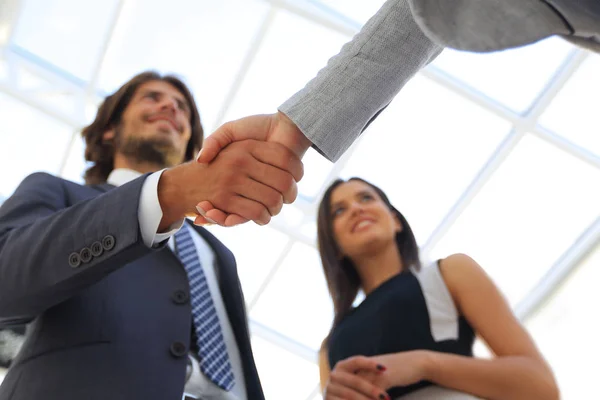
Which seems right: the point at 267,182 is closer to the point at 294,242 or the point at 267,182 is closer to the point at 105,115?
the point at 105,115

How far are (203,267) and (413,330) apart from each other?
26.6 inches

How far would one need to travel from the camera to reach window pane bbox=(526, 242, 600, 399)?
8.96 m

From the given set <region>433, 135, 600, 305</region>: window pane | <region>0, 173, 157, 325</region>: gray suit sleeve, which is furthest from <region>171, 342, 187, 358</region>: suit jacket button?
<region>433, 135, 600, 305</region>: window pane

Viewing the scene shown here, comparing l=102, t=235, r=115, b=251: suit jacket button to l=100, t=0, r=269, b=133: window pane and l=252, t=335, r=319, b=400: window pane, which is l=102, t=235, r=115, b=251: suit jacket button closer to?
l=100, t=0, r=269, b=133: window pane

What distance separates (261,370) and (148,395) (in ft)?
33.5

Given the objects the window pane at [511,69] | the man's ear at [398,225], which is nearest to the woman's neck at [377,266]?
the man's ear at [398,225]

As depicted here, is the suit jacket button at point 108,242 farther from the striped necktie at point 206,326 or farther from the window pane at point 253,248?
the window pane at point 253,248

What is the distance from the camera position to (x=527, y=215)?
898 cm

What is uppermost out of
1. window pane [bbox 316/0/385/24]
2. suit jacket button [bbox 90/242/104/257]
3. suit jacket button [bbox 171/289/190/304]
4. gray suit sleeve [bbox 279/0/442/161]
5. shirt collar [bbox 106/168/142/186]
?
gray suit sleeve [bbox 279/0/442/161]

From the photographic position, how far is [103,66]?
28.6ft

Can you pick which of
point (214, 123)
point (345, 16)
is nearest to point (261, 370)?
point (214, 123)

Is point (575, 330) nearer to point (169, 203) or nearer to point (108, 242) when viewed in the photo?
point (169, 203)

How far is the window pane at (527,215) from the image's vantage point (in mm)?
8352

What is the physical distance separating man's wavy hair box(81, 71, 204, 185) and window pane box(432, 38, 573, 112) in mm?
4655
